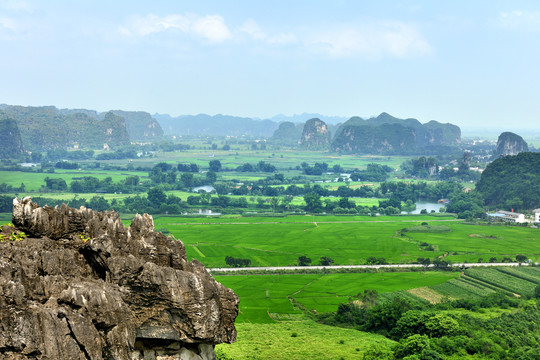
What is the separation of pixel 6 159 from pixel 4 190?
51689 mm

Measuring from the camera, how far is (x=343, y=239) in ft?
187

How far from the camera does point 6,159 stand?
419 feet

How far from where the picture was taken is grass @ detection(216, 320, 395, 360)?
24.8m

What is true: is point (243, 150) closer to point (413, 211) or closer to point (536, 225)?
point (413, 211)

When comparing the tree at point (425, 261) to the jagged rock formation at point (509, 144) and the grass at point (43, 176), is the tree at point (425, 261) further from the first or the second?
the jagged rock formation at point (509, 144)

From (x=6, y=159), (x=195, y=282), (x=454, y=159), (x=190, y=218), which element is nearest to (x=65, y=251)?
(x=195, y=282)

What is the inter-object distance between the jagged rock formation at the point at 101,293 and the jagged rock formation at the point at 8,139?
132404 mm

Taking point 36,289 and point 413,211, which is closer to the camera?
point 36,289

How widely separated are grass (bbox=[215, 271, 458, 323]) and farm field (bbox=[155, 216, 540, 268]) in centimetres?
415

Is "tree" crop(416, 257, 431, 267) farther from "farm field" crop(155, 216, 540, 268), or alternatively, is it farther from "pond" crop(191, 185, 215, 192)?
"pond" crop(191, 185, 215, 192)

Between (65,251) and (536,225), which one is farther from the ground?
(65,251)

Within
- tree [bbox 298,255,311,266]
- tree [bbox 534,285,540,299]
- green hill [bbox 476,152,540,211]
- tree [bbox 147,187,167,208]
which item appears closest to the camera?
tree [bbox 534,285,540,299]

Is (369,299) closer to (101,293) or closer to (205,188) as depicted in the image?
(101,293)

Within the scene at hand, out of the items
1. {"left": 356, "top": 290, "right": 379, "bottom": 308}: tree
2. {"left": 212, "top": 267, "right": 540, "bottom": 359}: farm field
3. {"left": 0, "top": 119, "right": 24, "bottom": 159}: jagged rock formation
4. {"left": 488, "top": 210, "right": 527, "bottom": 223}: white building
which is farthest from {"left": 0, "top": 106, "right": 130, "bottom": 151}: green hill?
{"left": 356, "top": 290, "right": 379, "bottom": 308}: tree
